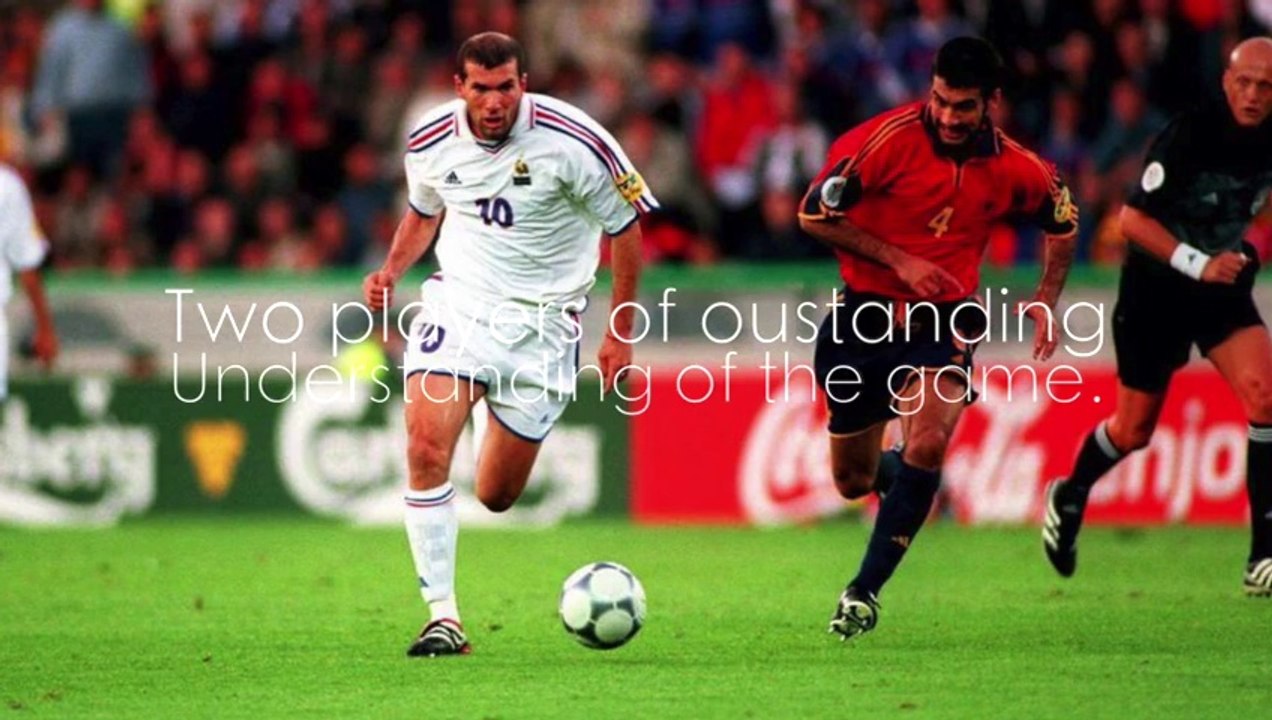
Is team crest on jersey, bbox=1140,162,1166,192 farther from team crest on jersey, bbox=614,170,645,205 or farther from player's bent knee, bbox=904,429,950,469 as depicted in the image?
team crest on jersey, bbox=614,170,645,205

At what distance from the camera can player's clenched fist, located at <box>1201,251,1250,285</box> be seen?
10.2 meters

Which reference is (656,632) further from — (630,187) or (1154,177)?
(1154,177)

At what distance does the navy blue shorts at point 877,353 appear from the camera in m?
9.79

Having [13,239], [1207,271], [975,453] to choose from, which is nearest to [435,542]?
[1207,271]

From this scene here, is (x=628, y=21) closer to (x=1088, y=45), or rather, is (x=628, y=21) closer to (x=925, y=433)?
(x=1088, y=45)

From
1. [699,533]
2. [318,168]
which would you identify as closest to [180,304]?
[318,168]

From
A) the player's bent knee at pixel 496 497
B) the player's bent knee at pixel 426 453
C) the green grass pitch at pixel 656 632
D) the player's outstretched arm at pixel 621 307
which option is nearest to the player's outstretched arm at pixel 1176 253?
the green grass pitch at pixel 656 632

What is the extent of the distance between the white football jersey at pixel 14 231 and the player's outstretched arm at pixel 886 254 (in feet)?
18.1

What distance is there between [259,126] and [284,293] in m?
2.95

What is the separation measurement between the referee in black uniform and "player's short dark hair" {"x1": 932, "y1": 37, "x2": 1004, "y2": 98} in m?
1.57

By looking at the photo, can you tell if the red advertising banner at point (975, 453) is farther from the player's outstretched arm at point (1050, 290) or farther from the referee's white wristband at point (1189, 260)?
the player's outstretched arm at point (1050, 290)

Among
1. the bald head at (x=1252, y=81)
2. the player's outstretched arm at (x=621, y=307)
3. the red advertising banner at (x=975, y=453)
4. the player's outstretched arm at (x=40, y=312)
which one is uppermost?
the bald head at (x=1252, y=81)

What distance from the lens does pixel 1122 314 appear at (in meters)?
11.3

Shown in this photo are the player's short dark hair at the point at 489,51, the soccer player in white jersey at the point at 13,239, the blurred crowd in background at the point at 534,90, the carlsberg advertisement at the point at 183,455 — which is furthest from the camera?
the blurred crowd in background at the point at 534,90
